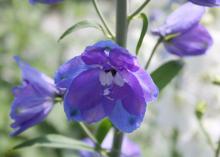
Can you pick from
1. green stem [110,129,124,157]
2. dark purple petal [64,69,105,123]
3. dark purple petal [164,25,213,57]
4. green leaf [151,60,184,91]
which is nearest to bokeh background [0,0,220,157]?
dark purple petal [164,25,213,57]

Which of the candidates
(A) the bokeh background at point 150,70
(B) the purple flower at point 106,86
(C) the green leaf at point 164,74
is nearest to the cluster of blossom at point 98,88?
(B) the purple flower at point 106,86

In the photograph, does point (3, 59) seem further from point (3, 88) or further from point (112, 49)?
point (112, 49)

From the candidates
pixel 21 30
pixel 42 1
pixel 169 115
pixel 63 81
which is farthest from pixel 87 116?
pixel 21 30

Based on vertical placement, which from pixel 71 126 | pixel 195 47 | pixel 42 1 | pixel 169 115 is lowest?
pixel 71 126

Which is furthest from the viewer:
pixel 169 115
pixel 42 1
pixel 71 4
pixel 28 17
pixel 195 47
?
pixel 71 4

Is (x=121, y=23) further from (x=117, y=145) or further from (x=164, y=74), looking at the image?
(x=117, y=145)

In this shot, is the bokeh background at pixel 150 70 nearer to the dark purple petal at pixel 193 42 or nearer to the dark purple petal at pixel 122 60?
the dark purple petal at pixel 193 42

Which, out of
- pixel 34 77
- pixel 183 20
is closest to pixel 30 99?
pixel 34 77
